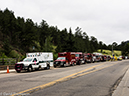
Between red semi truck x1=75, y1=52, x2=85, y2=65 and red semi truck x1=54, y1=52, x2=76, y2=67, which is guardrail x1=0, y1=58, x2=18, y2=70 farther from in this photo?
red semi truck x1=75, y1=52, x2=85, y2=65

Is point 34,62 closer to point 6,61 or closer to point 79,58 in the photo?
point 6,61

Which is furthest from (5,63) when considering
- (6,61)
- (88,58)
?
(88,58)

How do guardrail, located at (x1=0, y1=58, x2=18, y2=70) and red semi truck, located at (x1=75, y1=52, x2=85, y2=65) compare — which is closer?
guardrail, located at (x1=0, y1=58, x2=18, y2=70)

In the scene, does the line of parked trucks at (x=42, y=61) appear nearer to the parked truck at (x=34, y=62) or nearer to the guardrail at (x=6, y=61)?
the parked truck at (x=34, y=62)

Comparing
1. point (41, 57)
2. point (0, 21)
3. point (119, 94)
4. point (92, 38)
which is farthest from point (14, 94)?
point (92, 38)

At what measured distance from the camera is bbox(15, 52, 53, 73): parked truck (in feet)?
66.5

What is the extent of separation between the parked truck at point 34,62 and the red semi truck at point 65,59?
11.7 ft

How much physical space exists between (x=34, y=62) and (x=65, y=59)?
10.2m

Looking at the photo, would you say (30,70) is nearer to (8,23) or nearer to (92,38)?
(8,23)

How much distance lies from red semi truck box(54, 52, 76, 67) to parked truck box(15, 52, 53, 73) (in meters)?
3.56

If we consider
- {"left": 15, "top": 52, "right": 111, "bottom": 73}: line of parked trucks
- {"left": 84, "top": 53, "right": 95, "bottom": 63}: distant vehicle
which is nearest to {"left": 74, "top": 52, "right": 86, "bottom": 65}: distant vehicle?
{"left": 15, "top": 52, "right": 111, "bottom": 73}: line of parked trucks

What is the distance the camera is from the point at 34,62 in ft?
72.1

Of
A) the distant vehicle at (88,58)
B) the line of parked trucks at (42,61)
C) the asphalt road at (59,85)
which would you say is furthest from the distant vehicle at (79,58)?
the asphalt road at (59,85)

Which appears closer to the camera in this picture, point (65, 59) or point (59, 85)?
point (59, 85)
